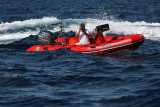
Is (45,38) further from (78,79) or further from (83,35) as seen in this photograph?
(78,79)

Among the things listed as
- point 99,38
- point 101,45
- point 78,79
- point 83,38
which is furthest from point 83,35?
point 78,79

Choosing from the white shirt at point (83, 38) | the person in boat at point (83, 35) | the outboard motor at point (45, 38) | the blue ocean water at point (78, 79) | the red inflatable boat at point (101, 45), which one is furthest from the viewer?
the outboard motor at point (45, 38)

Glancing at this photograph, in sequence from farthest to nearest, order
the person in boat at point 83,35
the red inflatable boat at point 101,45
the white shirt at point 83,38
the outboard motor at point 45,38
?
the outboard motor at point 45,38 < the white shirt at point 83,38 < the person in boat at point 83,35 < the red inflatable boat at point 101,45

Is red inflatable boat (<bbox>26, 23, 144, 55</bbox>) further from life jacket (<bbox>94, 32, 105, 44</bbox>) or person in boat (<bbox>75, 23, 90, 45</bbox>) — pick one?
person in boat (<bbox>75, 23, 90, 45</bbox>)

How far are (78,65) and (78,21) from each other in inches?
609

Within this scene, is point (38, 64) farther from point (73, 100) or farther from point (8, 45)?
point (8, 45)

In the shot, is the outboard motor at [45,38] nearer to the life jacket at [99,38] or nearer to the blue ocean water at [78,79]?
the blue ocean water at [78,79]

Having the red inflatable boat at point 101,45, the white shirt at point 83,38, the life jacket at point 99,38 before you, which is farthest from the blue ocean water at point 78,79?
the life jacket at point 99,38

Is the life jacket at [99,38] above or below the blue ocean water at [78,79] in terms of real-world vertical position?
above

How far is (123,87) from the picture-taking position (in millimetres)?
8734

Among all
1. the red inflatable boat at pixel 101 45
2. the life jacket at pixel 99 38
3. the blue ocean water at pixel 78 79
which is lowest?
the blue ocean water at pixel 78 79

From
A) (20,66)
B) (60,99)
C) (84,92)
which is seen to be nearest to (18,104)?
(60,99)

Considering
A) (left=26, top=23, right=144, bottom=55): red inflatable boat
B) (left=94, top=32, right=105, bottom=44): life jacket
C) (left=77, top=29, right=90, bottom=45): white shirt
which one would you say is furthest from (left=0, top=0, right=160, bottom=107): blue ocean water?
(left=94, top=32, right=105, bottom=44): life jacket

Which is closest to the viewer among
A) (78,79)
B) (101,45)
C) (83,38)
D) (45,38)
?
(78,79)
